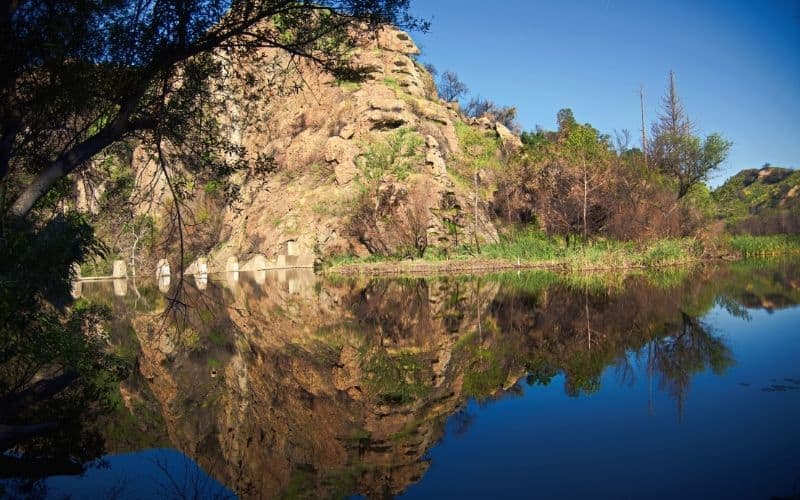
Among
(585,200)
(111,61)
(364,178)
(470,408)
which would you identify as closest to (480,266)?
(585,200)

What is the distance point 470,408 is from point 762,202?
76151 mm

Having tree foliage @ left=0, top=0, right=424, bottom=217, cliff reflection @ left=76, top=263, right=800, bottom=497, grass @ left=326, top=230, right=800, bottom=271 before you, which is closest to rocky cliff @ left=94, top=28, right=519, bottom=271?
grass @ left=326, top=230, right=800, bottom=271

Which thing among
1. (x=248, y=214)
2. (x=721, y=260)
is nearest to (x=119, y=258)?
(x=248, y=214)

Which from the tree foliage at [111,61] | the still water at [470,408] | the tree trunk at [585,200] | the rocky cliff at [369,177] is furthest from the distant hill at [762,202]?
the tree foliage at [111,61]

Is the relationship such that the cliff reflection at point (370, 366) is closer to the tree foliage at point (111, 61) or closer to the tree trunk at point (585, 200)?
the tree foliage at point (111, 61)

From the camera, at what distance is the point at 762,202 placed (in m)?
67.8

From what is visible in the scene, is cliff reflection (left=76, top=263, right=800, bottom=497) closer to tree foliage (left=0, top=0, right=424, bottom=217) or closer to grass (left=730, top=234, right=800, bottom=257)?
tree foliage (left=0, top=0, right=424, bottom=217)

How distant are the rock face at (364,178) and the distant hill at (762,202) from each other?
769 inches

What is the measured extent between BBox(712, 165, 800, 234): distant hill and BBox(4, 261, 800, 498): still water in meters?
30.6

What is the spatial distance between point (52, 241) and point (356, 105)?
3972 cm

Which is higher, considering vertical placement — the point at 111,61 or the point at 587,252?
the point at 111,61

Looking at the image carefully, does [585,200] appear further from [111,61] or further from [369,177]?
[111,61]

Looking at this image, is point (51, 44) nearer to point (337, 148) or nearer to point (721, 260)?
point (721, 260)

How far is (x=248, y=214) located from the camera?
153ft
